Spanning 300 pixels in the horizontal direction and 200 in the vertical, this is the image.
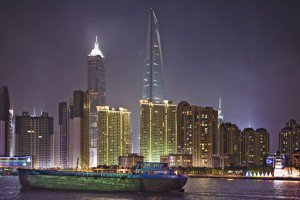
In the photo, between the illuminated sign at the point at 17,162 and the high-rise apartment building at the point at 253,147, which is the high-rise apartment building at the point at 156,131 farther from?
the illuminated sign at the point at 17,162

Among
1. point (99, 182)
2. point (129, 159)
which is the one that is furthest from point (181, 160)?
point (99, 182)

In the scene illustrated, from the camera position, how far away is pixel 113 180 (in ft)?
204

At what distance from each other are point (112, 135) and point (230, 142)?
35.3 meters

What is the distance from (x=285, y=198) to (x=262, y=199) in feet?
11.9

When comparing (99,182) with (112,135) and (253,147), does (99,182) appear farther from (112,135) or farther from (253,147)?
(253,147)

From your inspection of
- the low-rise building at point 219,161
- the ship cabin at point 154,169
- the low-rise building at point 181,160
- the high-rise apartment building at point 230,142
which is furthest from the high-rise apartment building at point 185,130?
the ship cabin at point 154,169

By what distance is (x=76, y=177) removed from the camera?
211 ft

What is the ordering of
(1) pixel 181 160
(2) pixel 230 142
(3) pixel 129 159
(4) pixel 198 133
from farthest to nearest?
1. (2) pixel 230 142
2. (3) pixel 129 159
3. (4) pixel 198 133
4. (1) pixel 181 160

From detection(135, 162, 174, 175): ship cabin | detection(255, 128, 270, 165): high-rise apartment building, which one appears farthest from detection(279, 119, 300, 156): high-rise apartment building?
detection(135, 162, 174, 175): ship cabin

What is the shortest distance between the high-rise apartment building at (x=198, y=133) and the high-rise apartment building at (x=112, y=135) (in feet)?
68.9

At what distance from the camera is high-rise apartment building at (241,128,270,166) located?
16512cm

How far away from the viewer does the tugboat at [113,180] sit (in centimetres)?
5916

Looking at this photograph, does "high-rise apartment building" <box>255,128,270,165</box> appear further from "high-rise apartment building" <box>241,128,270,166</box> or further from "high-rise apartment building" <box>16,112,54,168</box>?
"high-rise apartment building" <box>16,112,54,168</box>

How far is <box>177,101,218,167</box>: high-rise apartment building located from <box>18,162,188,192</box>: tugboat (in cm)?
8512
